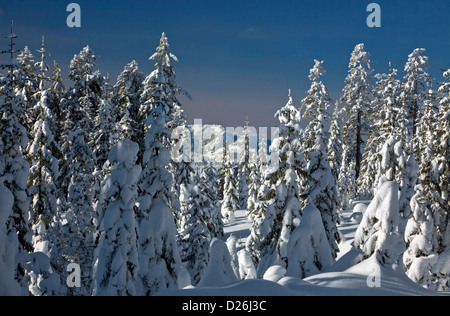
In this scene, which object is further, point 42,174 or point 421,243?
point 42,174

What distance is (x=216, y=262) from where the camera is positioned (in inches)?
462

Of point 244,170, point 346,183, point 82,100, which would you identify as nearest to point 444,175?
point 82,100

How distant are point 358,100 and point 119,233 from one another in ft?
125

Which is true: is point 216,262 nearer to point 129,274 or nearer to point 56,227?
point 129,274

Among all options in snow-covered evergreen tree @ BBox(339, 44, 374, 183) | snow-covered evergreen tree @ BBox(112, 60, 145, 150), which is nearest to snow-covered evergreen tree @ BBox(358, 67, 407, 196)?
snow-covered evergreen tree @ BBox(339, 44, 374, 183)

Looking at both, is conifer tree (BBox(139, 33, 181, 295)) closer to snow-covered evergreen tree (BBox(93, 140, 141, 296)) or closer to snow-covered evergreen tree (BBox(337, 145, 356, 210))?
snow-covered evergreen tree (BBox(93, 140, 141, 296))

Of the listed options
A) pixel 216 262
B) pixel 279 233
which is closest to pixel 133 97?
pixel 279 233

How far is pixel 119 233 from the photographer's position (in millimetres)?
12852

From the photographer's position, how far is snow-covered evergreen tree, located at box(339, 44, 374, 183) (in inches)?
1719

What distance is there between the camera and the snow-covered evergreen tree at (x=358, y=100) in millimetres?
43656

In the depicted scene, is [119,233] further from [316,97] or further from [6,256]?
[316,97]

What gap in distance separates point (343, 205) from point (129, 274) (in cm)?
3488

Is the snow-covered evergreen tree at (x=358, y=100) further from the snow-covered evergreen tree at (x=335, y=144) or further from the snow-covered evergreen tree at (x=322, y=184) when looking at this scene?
the snow-covered evergreen tree at (x=322, y=184)

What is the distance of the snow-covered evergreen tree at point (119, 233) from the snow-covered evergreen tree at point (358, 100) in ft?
120
